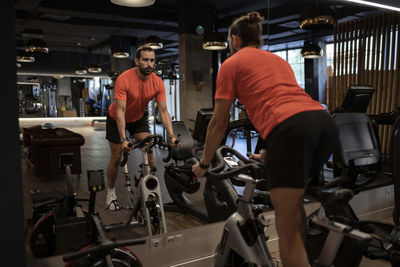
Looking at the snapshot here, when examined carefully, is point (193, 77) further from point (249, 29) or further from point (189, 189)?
point (249, 29)

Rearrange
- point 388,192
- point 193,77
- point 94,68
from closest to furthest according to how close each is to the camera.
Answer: point 94,68, point 193,77, point 388,192

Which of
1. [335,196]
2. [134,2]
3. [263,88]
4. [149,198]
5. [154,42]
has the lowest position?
[149,198]

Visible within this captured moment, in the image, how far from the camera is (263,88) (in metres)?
1.64

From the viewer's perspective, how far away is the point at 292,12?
5035mm

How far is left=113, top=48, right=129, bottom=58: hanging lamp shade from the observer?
3.06 meters

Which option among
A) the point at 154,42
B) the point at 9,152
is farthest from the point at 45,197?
the point at 154,42

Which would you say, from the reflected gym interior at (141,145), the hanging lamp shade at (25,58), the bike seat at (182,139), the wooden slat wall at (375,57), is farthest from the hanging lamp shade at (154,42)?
the wooden slat wall at (375,57)

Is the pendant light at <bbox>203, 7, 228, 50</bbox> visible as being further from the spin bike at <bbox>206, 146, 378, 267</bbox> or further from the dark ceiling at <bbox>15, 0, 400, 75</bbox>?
the spin bike at <bbox>206, 146, 378, 267</bbox>

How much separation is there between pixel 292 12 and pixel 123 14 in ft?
9.45

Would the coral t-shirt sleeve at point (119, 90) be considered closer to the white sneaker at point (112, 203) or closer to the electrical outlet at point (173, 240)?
the white sneaker at point (112, 203)

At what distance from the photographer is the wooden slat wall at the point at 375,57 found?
203 inches

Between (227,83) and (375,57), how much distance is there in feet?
15.2

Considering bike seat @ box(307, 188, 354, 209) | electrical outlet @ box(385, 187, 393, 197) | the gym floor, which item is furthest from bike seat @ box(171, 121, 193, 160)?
electrical outlet @ box(385, 187, 393, 197)

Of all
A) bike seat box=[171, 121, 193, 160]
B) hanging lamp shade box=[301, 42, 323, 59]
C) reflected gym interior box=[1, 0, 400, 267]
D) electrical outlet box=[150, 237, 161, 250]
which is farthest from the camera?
hanging lamp shade box=[301, 42, 323, 59]
